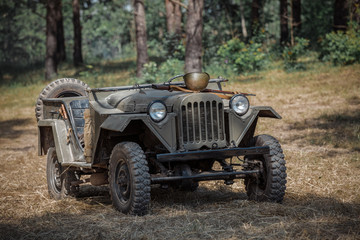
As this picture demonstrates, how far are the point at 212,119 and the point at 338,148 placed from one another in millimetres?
4853

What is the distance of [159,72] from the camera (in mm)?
18594

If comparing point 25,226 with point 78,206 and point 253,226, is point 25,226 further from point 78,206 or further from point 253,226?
point 253,226

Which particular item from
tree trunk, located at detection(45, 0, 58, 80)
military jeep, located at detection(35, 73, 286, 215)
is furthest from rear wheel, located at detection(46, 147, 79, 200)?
tree trunk, located at detection(45, 0, 58, 80)

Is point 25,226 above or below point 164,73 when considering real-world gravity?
below

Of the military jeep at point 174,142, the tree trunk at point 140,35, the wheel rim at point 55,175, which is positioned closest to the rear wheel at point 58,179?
the wheel rim at point 55,175

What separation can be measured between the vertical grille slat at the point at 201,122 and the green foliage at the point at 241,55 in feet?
42.6

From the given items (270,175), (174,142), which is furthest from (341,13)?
(174,142)

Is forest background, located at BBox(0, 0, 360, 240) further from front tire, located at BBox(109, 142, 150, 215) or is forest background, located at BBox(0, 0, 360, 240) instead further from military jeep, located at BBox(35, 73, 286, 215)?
military jeep, located at BBox(35, 73, 286, 215)

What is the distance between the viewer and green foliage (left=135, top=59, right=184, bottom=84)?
1784 cm

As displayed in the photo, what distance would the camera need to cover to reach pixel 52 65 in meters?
26.0

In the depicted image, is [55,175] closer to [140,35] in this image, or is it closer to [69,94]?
[69,94]

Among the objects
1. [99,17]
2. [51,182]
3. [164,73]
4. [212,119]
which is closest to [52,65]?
[164,73]

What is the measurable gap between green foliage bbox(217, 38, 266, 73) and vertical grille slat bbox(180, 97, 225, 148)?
12988 millimetres

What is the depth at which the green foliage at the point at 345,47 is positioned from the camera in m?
17.6
